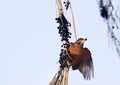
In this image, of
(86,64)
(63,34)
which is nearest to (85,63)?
(86,64)

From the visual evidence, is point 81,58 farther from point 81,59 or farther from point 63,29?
point 63,29

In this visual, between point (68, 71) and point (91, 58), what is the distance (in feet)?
2.55

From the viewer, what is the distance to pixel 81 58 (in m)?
4.81

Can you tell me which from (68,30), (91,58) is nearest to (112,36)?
(68,30)

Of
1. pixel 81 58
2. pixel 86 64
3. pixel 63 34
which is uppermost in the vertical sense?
pixel 63 34

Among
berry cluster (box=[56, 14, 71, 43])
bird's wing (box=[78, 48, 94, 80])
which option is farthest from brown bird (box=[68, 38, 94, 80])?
berry cluster (box=[56, 14, 71, 43])

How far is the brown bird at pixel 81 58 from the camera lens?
4.46 metres

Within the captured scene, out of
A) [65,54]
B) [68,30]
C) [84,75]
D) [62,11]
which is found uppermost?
[62,11]

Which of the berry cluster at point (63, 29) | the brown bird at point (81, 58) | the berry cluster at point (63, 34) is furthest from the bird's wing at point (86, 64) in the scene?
the berry cluster at point (63, 29)

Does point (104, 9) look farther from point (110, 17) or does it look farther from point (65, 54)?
point (65, 54)

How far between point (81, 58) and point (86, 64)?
0.17 m

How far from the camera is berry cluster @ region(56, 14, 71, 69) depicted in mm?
4238

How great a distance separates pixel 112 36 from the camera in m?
3.59

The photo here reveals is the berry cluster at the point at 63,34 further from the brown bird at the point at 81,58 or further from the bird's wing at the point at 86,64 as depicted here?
the bird's wing at the point at 86,64
